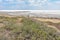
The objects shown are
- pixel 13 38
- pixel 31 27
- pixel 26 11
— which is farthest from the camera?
pixel 26 11

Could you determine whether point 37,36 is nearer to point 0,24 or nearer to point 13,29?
point 13,29

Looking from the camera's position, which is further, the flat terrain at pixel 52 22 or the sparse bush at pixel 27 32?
the flat terrain at pixel 52 22

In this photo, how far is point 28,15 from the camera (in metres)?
4.87

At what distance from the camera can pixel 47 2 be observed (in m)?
5.07

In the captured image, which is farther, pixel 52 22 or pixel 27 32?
pixel 52 22

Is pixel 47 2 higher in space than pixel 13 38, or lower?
higher

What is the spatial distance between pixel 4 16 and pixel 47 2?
4.31 ft

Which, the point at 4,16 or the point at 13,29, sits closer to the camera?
the point at 13,29

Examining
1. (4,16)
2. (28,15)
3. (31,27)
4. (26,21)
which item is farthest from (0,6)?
(31,27)

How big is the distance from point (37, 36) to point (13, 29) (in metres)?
0.60

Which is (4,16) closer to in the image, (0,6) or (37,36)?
(0,6)

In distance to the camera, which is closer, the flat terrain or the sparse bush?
the sparse bush

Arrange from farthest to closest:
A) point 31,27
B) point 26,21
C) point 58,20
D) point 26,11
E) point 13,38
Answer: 1. point 26,11
2. point 58,20
3. point 26,21
4. point 31,27
5. point 13,38

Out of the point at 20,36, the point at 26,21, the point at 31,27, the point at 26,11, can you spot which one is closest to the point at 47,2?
the point at 26,11
